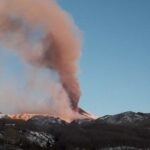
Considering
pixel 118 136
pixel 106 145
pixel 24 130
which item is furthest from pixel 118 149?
pixel 24 130

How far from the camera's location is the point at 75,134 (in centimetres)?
19875

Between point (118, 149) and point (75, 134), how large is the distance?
104 feet

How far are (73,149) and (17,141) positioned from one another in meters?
22.9

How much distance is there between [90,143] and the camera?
182 meters

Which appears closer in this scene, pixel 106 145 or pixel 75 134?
pixel 106 145

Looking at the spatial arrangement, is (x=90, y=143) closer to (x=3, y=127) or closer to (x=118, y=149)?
(x=118, y=149)

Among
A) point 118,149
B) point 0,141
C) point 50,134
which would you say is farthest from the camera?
point 50,134

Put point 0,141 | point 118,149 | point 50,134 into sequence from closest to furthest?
point 0,141
point 118,149
point 50,134

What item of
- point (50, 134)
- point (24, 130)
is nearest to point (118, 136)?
point (50, 134)

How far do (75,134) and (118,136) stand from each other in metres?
19.7

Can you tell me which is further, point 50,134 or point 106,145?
point 50,134

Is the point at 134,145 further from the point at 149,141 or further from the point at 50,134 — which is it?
the point at 50,134

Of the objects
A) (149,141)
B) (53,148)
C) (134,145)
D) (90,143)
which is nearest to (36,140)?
(53,148)

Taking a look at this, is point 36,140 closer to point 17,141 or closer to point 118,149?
point 17,141
